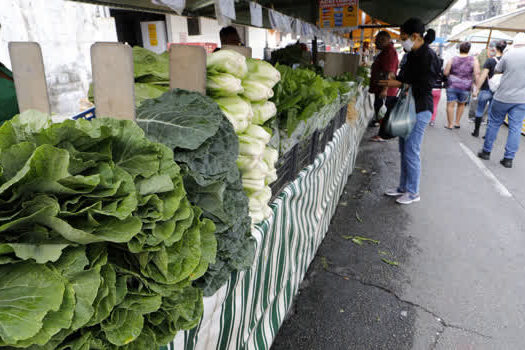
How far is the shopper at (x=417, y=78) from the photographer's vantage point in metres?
3.85

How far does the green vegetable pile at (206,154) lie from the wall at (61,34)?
7207mm

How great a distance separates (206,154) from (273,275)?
1.24m

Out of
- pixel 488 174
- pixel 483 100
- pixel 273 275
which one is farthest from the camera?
pixel 483 100

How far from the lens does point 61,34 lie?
777cm

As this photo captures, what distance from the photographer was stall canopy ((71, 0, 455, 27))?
360cm

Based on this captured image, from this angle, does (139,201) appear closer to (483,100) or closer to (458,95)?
(483,100)

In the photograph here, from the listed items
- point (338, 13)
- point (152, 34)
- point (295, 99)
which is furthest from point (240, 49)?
point (152, 34)

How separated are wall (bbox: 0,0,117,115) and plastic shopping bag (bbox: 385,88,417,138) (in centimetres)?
661

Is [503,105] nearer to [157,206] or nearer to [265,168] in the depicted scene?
[265,168]

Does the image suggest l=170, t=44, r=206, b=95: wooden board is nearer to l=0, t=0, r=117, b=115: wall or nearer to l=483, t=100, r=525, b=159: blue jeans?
l=483, t=100, r=525, b=159: blue jeans

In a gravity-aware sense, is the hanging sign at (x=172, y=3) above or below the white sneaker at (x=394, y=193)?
above

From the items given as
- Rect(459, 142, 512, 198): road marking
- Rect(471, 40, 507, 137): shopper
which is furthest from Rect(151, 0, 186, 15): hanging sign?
Rect(471, 40, 507, 137): shopper

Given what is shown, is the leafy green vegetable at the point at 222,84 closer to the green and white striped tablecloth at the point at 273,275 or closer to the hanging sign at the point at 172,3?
the hanging sign at the point at 172,3

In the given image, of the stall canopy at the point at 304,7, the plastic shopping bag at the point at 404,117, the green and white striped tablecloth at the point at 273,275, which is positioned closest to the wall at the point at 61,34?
the stall canopy at the point at 304,7
